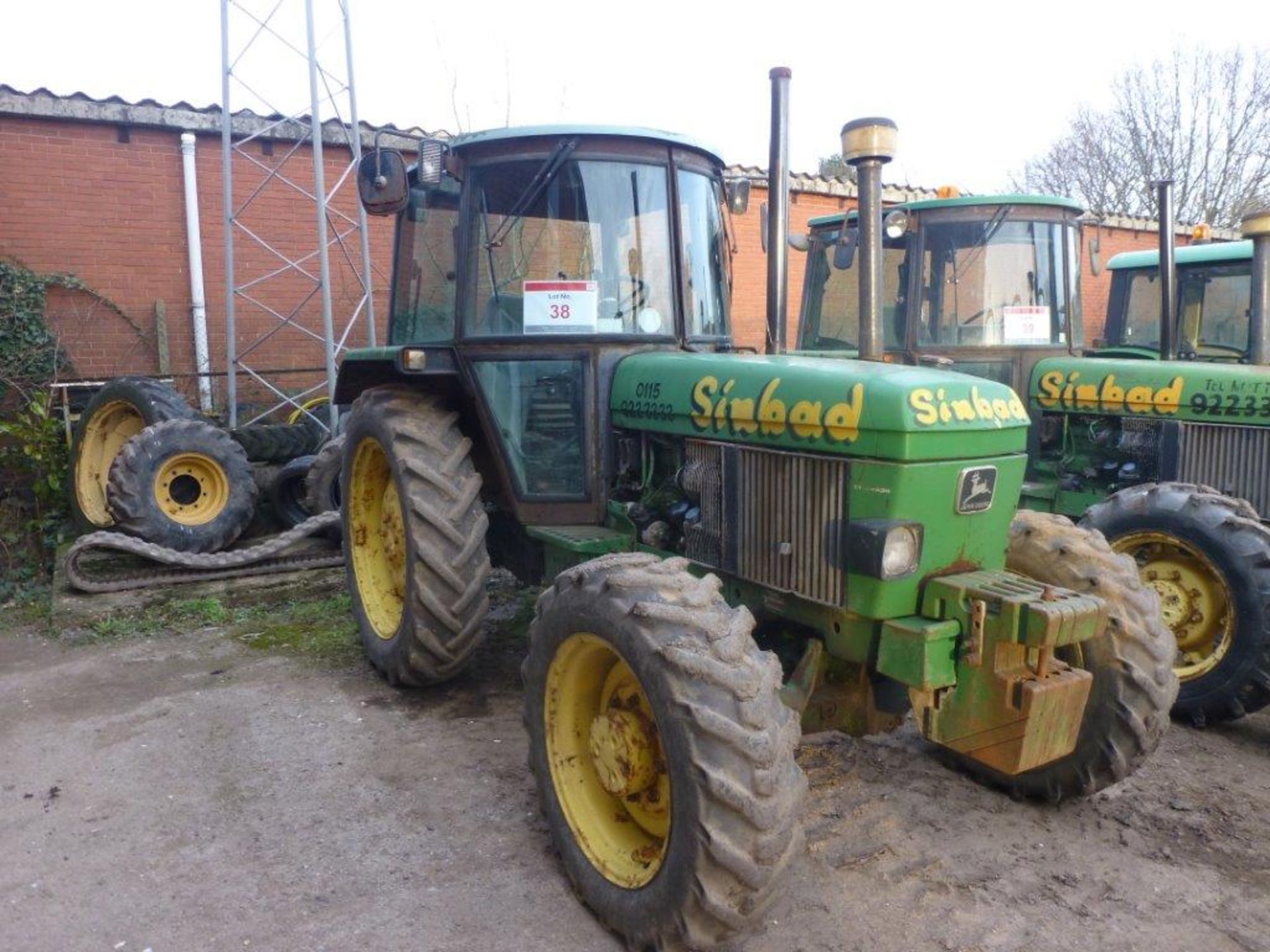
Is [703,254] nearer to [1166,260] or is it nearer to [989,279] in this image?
[989,279]

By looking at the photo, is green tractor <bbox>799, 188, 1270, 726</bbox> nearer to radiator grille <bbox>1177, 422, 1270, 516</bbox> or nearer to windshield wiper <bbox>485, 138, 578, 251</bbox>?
radiator grille <bbox>1177, 422, 1270, 516</bbox>

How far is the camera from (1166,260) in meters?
5.82

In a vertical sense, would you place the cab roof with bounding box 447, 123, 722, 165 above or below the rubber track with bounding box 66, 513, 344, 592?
above

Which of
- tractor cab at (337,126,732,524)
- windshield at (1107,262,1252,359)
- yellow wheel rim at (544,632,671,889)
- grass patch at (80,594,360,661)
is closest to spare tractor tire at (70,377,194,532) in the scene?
grass patch at (80,594,360,661)

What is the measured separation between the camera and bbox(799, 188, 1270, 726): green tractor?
4422mm

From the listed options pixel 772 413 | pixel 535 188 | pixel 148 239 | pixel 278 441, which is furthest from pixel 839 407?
pixel 148 239

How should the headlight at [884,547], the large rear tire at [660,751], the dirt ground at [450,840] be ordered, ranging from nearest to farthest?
the large rear tire at [660,751] < the dirt ground at [450,840] < the headlight at [884,547]

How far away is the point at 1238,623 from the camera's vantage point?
423 centimetres

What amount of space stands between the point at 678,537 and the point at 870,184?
1461 mm

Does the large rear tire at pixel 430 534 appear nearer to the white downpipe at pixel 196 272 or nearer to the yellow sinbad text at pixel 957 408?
the yellow sinbad text at pixel 957 408

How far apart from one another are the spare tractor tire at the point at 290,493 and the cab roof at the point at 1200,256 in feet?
20.0

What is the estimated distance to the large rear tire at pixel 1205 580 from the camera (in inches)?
165

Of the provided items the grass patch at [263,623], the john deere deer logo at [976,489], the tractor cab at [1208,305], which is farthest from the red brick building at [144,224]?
the john deere deer logo at [976,489]

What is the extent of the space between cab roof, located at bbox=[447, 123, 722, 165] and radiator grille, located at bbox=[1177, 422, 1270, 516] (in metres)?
3.24
